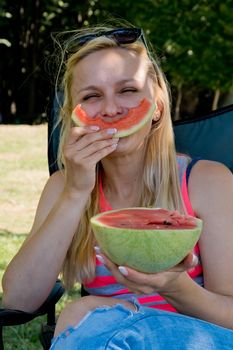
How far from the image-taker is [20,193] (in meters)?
9.34

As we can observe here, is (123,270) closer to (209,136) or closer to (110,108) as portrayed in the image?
(110,108)

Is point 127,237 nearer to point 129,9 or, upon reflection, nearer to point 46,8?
point 129,9

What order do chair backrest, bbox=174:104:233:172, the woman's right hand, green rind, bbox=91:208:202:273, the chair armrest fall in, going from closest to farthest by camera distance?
green rind, bbox=91:208:202:273 → the woman's right hand → the chair armrest → chair backrest, bbox=174:104:233:172

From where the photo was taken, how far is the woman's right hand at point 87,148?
2.50m

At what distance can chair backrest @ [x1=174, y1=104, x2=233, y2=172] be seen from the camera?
3.42m

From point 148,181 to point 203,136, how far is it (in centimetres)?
79

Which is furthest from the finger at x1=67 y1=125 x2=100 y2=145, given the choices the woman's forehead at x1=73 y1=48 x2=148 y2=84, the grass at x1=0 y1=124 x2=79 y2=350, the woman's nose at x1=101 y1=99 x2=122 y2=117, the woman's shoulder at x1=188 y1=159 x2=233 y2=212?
the grass at x1=0 y1=124 x2=79 y2=350

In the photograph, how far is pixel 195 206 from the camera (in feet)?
8.80

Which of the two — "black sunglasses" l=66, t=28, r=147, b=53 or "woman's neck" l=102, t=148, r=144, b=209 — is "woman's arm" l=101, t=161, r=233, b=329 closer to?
"woman's neck" l=102, t=148, r=144, b=209

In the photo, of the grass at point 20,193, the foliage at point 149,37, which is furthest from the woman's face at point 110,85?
the foliage at point 149,37

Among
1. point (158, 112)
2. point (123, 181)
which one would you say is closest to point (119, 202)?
point (123, 181)

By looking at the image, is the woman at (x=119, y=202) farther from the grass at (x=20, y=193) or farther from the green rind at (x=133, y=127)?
the grass at (x=20, y=193)

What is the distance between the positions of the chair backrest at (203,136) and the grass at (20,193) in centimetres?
150

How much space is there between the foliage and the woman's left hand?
7112 mm
